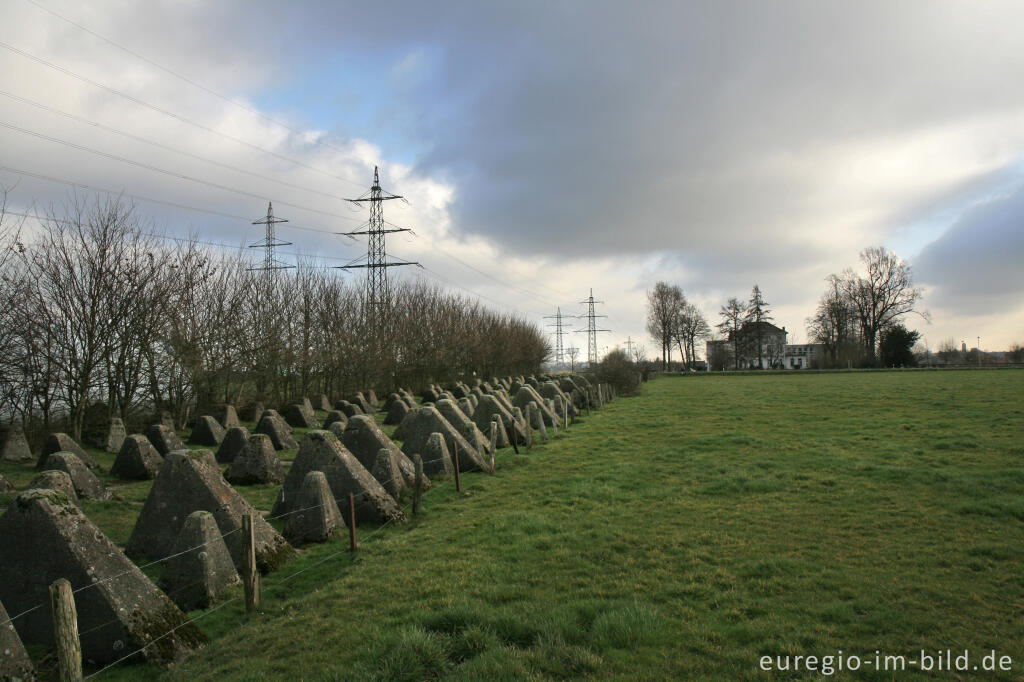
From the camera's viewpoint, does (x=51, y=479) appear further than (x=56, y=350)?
No

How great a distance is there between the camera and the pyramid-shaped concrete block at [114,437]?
649 inches

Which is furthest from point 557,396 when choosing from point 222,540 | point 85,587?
point 85,587

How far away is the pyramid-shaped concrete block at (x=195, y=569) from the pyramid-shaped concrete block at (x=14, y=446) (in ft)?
40.1

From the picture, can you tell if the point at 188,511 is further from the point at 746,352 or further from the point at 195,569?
the point at 746,352

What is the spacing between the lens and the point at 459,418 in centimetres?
1448

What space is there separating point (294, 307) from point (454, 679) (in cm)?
2600

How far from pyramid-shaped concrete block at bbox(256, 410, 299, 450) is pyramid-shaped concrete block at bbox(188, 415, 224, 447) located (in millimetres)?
1593

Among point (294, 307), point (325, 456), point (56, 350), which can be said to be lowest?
point (325, 456)

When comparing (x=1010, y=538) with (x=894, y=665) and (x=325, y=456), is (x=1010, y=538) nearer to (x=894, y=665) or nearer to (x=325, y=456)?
(x=894, y=665)

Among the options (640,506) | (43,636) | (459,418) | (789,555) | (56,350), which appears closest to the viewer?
(43,636)

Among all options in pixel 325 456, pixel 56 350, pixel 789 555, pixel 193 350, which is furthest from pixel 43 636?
pixel 193 350

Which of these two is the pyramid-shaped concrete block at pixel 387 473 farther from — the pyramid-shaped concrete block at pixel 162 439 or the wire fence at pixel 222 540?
the pyramid-shaped concrete block at pixel 162 439

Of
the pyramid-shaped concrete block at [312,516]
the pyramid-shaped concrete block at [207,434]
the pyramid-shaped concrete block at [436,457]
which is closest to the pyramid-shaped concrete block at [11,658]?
the pyramid-shaped concrete block at [312,516]

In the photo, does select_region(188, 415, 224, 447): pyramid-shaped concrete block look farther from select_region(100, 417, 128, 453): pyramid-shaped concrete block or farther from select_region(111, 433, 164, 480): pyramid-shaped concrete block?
select_region(111, 433, 164, 480): pyramid-shaped concrete block
